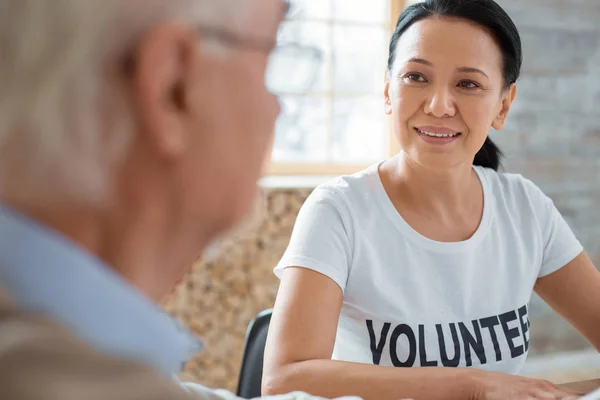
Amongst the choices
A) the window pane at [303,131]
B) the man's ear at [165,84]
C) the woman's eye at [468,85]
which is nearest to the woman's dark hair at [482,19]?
the woman's eye at [468,85]

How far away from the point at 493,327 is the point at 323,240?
0.44 meters

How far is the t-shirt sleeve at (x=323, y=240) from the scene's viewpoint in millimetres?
1394

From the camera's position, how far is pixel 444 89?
155 cm

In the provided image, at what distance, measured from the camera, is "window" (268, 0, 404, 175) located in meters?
3.26

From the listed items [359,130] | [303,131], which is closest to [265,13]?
[303,131]

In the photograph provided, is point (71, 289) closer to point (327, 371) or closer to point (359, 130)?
point (327, 371)

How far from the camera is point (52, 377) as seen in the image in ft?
1.40

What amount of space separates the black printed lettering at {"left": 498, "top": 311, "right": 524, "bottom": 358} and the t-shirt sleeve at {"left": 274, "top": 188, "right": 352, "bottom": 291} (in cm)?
39

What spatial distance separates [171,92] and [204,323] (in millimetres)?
2500

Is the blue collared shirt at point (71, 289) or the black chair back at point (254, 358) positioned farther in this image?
the black chair back at point (254, 358)

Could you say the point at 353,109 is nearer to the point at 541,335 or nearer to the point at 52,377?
the point at 541,335

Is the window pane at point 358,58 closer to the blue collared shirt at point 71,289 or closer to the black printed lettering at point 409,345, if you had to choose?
the black printed lettering at point 409,345

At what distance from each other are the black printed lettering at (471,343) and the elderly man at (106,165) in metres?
1.01

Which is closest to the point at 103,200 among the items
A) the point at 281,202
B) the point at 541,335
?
the point at 281,202
